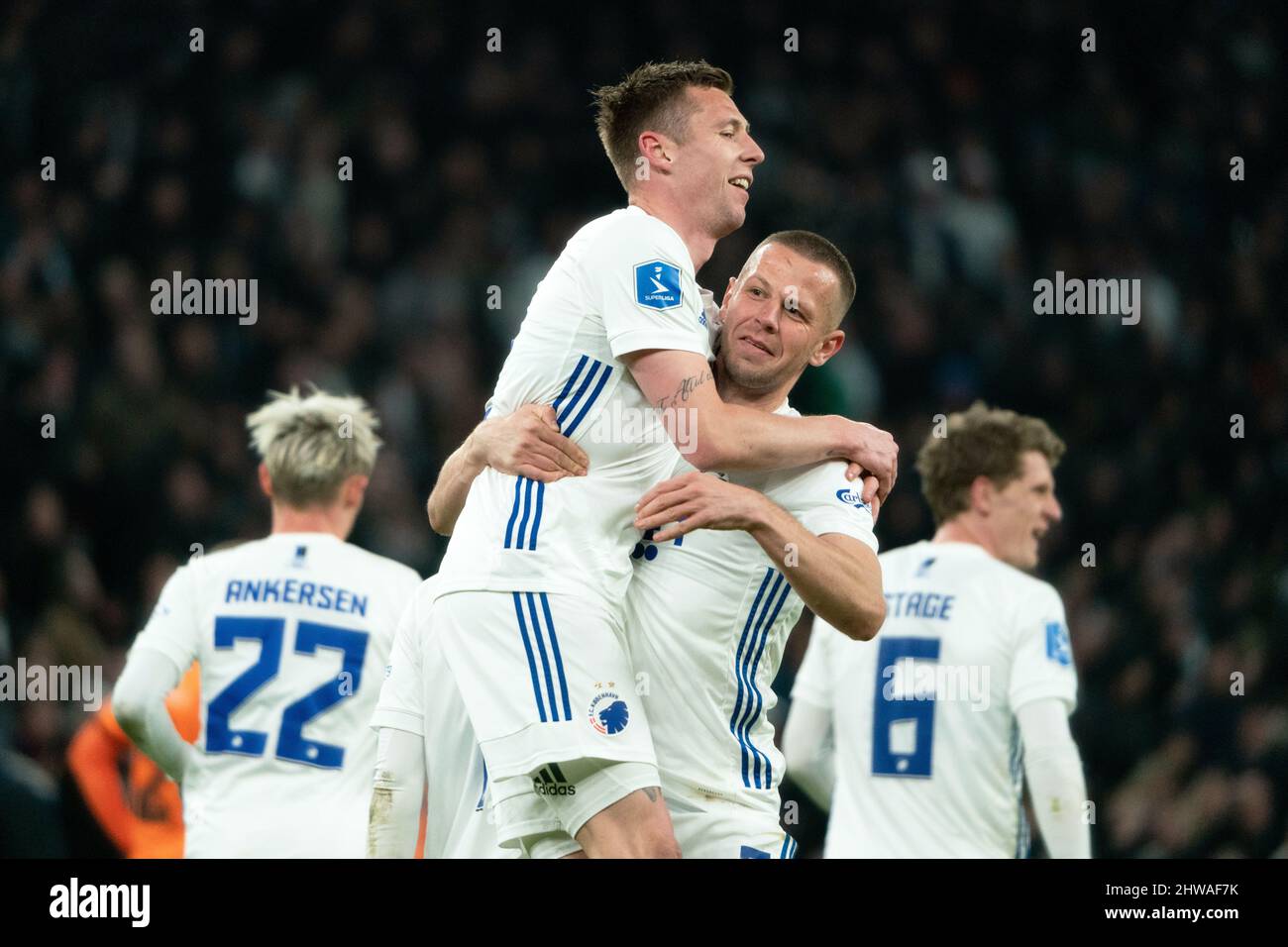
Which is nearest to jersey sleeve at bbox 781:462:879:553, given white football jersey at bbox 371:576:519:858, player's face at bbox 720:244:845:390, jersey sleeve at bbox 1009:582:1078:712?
player's face at bbox 720:244:845:390

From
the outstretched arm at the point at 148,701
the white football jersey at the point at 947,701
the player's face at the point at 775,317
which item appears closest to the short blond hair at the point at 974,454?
the white football jersey at the point at 947,701

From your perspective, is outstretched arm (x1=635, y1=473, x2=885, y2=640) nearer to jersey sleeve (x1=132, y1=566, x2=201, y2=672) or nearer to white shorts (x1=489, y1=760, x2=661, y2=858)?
white shorts (x1=489, y1=760, x2=661, y2=858)

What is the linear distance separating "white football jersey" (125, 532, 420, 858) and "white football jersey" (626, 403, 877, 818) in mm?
1629

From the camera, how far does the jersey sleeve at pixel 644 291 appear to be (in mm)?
3506

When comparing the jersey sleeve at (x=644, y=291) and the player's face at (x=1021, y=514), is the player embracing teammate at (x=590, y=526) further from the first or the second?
the player's face at (x=1021, y=514)

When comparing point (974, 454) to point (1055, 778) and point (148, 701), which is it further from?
point (148, 701)

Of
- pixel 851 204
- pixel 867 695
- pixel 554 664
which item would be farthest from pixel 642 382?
pixel 851 204

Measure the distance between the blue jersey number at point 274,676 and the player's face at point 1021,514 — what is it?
230 centimetres

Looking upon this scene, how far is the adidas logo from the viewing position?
343 cm

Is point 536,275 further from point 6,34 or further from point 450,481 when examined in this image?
point 450,481

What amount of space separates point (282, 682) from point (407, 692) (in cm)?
110

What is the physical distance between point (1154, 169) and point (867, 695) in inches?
256

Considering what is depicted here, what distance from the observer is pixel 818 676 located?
576cm

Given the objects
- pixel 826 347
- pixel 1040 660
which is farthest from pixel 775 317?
pixel 1040 660
